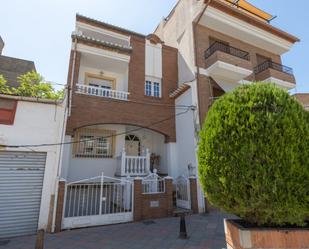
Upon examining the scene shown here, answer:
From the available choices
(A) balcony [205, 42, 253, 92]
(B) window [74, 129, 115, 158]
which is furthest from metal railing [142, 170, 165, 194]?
(A) balcony [205, 42, 253, 92]

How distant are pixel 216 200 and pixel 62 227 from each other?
21.2 ft

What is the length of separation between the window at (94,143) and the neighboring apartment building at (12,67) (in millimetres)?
9870

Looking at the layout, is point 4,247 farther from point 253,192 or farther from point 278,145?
point 278,145

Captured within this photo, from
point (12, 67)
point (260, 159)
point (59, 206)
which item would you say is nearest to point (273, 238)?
point (260, 159)

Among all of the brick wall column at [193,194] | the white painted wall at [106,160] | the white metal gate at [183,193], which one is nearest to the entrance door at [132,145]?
the white painted wall at [106,160]

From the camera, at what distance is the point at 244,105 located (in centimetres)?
350

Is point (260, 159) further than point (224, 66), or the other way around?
point (224, 66)

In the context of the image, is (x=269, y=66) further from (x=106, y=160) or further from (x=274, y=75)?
(x=106, y=160)

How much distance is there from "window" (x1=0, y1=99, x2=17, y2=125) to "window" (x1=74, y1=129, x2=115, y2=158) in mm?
4158

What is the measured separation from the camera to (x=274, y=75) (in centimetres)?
1370

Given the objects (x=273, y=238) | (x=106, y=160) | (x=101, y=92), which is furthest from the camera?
(x=106, y=160)

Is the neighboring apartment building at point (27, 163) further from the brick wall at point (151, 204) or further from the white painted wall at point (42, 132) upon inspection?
the brick wall at point (151, 204)

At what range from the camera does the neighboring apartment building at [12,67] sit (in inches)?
675

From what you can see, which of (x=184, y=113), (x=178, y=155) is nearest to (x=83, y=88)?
(x=184, y=113)
